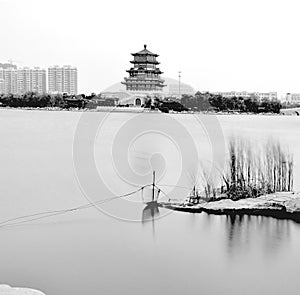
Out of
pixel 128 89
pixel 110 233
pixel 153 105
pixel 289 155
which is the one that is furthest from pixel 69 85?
pixel 110 233

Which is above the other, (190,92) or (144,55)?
(144,55)

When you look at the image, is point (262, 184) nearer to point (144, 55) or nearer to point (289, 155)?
point (289, 155)

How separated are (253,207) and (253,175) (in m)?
0.66

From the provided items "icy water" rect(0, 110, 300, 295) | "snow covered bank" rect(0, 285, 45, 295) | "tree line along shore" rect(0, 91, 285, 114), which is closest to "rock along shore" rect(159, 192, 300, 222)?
"icy water" rect(0, 110, 300, 295)

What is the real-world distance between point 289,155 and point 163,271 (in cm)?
267

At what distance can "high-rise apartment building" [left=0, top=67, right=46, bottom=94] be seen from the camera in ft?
56.5

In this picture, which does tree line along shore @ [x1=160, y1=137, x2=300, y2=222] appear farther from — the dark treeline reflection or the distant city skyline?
the distant city skyline

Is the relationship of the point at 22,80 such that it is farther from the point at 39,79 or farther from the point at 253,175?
the point at 253,175

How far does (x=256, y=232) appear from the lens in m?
3.10

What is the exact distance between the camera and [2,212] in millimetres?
3436

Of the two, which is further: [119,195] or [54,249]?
[119,195]

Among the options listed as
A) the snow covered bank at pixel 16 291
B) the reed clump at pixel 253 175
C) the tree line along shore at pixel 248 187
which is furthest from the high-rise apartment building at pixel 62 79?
the snow covered bank at pixel 16 291

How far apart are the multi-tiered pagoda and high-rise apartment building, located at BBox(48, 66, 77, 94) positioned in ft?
13.7

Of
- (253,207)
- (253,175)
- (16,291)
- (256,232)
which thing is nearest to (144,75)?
(253,175)
